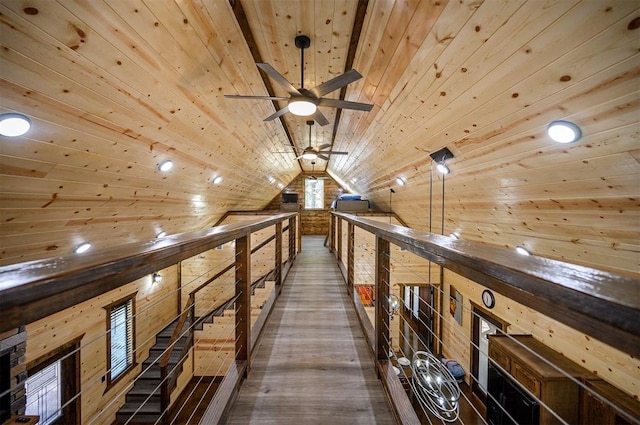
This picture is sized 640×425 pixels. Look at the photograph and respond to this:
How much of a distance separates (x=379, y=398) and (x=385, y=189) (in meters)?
4.90

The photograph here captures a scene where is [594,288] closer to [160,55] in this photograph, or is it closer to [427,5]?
[427,5]

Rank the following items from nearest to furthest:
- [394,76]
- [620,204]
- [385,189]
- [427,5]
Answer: [427,5]
[620,204]
[394,76]
[385,189]

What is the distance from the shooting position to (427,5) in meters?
1.65

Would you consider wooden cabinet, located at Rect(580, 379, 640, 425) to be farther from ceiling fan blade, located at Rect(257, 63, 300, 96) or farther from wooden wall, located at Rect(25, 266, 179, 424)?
wooden wall, located at Rect(25, 266, 179, 424)

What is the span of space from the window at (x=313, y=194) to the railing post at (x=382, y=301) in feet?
30.8

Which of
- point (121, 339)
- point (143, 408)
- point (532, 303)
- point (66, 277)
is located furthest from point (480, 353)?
point (121, 339)

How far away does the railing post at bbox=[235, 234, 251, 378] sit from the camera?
173cm

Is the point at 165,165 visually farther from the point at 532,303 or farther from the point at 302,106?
the point at 532,303

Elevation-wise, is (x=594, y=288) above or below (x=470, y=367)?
above

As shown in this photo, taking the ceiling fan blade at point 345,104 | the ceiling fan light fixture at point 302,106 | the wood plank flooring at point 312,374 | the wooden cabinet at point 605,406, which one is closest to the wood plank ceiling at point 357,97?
the ceiling fan blade at point 345,104

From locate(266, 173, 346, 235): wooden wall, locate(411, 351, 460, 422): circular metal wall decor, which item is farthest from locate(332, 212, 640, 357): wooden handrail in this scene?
locate(266, 173, 346, 235): wooden wall

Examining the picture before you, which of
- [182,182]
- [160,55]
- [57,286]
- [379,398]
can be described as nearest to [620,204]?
[379,398]

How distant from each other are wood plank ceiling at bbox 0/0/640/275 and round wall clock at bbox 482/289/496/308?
142 cm

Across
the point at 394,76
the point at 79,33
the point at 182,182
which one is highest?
the point at 394,76
